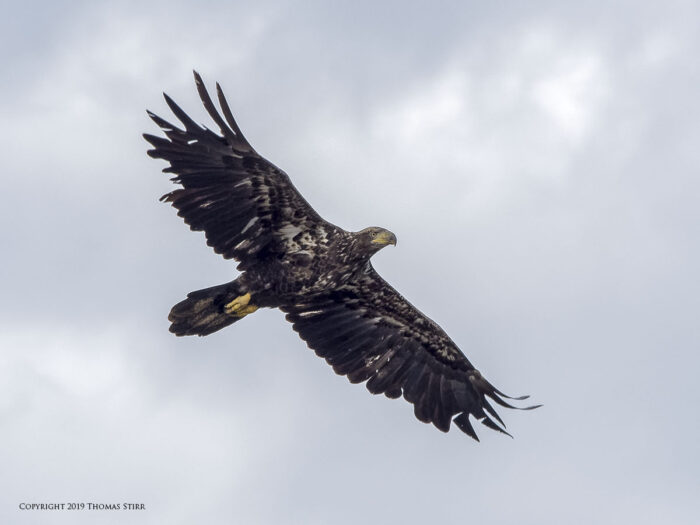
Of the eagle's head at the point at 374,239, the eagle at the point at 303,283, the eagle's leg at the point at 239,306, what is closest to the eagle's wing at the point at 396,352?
the eagle at the point at 303,283

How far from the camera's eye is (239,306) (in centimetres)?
2275

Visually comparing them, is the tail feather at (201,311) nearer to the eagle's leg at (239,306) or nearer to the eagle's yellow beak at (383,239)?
the eagle's leg at (239,306)

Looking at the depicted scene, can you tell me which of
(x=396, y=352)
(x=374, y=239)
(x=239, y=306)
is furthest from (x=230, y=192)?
(x=396, y=352)

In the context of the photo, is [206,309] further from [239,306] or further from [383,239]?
[383,239]

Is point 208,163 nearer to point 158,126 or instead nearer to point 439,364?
point 158,126

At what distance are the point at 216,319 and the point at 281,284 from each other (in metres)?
1.26

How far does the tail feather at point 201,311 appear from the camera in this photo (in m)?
22.6

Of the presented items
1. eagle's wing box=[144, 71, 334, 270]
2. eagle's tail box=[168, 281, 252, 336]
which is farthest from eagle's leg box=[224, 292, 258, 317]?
eagle's wing box=[144, 71, 334, 270]

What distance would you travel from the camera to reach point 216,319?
22828mm

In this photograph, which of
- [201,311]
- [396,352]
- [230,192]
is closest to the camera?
[230,192]

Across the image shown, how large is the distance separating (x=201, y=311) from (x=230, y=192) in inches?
83.6

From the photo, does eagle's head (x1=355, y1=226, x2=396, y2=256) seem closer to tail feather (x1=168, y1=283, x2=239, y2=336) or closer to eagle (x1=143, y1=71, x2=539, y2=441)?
eagle (x1=143, y1=71, x2=539, y2=441)

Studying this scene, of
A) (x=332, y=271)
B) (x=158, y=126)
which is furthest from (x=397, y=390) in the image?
(x=158, y=126)

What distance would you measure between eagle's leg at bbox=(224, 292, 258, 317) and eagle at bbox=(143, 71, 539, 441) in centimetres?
2
